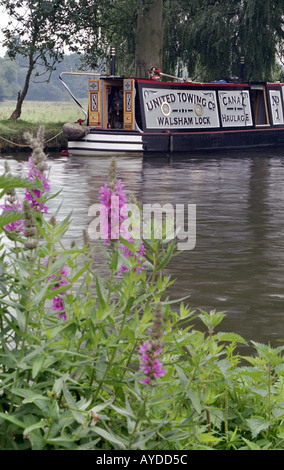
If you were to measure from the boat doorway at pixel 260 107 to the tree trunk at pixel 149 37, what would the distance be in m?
3.99

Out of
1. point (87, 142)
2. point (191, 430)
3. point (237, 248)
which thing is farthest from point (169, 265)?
point (87, 142)

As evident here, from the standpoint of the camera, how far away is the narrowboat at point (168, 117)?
22219mm

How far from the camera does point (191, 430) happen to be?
255cm

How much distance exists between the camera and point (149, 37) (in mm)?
23391

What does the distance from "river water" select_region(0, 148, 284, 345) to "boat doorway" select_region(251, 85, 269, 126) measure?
113 inches

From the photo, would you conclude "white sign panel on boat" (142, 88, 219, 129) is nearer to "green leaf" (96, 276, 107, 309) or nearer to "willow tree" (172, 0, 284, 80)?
"willow tree" (172, 0, 284, 80)

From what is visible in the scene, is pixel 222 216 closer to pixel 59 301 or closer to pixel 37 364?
pixel 59 301

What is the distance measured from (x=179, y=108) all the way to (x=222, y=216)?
1234 cm

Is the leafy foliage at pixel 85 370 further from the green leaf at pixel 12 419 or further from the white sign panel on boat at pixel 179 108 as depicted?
the white sign panel on boat at pixel 179 108

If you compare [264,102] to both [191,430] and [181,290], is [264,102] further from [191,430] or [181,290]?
[191,430]

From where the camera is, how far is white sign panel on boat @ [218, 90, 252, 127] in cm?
2480

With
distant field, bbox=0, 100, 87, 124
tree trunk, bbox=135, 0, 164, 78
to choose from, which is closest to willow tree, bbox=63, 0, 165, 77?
tree trunk, bbox=135, 0, 164, 78

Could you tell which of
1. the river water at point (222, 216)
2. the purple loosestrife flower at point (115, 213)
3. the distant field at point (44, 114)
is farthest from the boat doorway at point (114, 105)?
the purple loosestrife flower at point (115, 213)

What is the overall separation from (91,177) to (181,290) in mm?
10496
